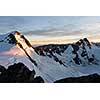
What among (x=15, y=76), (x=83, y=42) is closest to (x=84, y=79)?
(x=83, y=42)

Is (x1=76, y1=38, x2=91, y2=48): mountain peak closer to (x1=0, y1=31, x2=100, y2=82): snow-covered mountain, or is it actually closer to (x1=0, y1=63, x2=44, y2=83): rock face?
(x1=0, y1=31, x2=100, y2=82): snow-covered mountain

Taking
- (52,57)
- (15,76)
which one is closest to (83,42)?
(52,57)

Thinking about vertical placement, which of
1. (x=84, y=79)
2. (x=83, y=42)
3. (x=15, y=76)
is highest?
(x=83, y=42)

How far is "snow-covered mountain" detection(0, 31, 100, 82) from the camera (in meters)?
4.93

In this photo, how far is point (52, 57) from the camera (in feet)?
16.4

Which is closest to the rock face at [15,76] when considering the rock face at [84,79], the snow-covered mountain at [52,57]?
the snow-covered mountain at [52,57]

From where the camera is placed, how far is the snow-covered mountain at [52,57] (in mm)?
4934

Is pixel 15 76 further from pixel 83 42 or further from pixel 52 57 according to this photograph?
pixel 83 42

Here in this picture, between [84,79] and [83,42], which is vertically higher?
[83,42]
